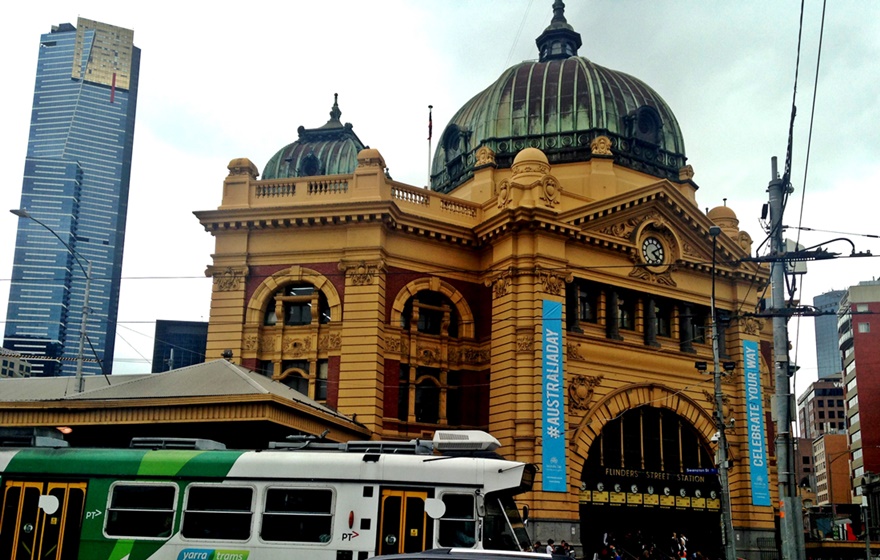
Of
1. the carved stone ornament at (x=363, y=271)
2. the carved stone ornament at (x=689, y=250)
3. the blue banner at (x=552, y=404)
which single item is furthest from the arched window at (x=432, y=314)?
the carved stone ornament at (x=689, y=250)

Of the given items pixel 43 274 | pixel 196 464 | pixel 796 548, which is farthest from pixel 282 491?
pixel 43 274

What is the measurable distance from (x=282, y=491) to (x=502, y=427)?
2236 cm

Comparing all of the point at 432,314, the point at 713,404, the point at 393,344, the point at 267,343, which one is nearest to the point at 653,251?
the point at 713,404

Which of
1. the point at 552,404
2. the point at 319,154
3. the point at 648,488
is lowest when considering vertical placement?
the point at 648,488

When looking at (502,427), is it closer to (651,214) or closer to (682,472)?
(682,472)

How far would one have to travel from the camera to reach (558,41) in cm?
5819

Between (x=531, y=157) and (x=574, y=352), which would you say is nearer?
(x=574, y=352)

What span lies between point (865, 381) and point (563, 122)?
66845 millimetres

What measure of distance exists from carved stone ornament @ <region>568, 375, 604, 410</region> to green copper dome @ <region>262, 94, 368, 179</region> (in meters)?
22.5

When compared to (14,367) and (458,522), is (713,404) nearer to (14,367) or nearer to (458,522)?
(458,522)

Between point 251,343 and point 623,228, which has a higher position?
point 623,228

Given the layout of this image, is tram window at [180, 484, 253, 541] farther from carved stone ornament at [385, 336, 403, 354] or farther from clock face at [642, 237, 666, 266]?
clock face at [642, 237, 666, 266]

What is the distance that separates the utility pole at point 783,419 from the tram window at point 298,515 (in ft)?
34.6

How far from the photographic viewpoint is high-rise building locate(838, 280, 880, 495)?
328 feet
